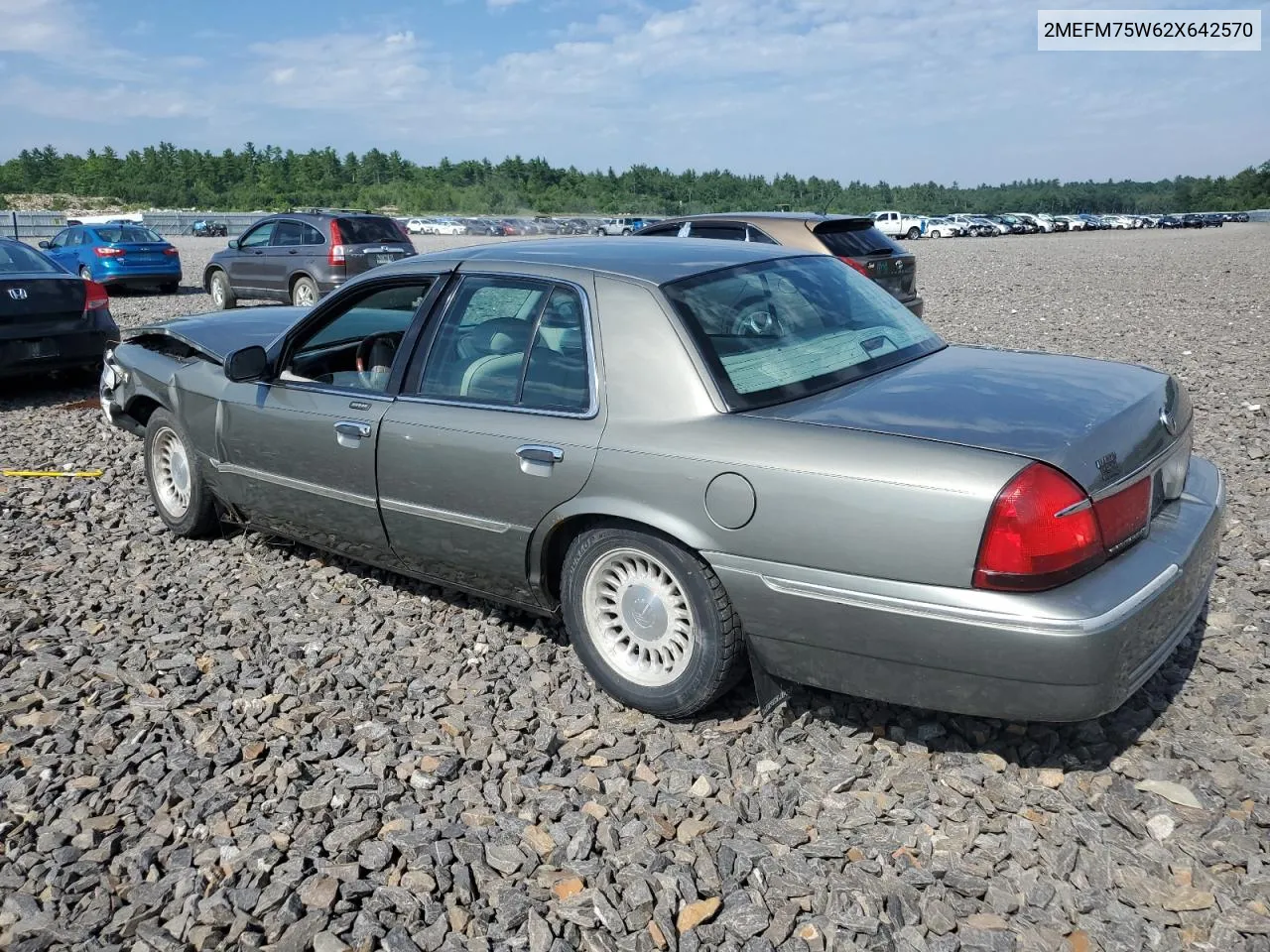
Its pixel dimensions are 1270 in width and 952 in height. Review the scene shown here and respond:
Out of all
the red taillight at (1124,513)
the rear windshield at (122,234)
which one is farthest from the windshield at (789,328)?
the rear windshield at (122,234)

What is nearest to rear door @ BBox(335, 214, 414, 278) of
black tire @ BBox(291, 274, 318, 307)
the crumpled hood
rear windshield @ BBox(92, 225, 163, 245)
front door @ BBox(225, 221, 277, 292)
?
black tire @ BBox(291, 274, 318, 307)

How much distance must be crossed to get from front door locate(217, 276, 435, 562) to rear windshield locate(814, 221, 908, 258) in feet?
20.4

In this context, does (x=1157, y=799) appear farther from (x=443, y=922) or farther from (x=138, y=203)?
(x=138, y=203)

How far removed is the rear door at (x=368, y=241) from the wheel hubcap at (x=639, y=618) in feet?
40.2

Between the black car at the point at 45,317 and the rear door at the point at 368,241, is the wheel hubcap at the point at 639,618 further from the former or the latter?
the rear door at the point at 368,241

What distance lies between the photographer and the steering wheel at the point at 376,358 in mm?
4379

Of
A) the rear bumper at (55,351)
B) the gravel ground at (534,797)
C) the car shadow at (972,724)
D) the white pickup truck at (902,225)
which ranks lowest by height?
the gravel ground at (534,797)

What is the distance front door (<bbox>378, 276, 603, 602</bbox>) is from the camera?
364 cm

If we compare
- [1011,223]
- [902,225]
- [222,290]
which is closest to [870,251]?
[222,290]

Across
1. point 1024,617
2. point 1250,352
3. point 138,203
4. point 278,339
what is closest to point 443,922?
point 1024,617

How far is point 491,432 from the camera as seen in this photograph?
12.5 ft

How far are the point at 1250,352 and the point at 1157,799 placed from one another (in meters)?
8.84

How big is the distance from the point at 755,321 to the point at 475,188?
389ft

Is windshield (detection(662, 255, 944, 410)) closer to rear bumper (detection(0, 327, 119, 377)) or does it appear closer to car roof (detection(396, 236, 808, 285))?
car roof (detection(396, 236, 808, 285))
